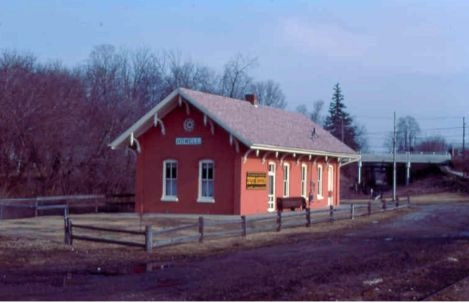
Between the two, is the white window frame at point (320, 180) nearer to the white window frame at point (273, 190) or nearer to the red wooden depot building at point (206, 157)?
the red wooden depot building at point (206, 157)

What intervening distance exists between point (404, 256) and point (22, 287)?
944cm

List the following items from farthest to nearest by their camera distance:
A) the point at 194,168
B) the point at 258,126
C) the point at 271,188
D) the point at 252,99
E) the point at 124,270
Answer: the point at 252,99 → the point at 258,126 → the point at 271,188 → the point at 194,168 → the point at 124,270

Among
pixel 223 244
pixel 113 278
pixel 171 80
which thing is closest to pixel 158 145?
pixel 223 244

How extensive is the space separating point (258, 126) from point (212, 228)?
37.8 ft

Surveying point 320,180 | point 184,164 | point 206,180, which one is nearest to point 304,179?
point 320,180

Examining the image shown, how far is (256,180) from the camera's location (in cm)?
3347

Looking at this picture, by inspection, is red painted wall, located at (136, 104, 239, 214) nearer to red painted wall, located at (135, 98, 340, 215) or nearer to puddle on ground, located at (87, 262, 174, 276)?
red painted wall, located at (135, 98, 340, 215)

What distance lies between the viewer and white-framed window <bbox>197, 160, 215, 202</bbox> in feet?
108

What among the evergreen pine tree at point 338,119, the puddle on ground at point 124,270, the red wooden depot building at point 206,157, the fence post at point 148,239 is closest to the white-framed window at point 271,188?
the red wooden depot building at point 206,157

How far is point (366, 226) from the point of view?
28625 millimetres

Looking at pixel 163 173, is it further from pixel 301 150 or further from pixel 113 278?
pixel 113 278

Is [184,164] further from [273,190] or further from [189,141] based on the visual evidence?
[273,190]

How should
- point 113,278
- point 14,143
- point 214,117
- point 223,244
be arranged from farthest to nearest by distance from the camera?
point 14,143, point 214,117, point 223,244, point 113,278

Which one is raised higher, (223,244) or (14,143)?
(14,143)
